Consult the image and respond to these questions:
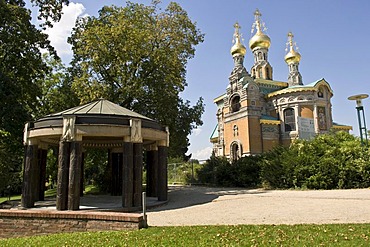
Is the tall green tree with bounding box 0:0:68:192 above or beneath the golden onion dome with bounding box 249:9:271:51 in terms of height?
beneath

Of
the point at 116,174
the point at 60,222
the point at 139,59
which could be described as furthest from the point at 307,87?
the point at 60,222

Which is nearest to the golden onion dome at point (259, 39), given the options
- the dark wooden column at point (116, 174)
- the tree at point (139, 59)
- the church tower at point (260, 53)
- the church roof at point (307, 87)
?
the church tower at point (260, 53)

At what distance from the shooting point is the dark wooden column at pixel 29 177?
462 inches

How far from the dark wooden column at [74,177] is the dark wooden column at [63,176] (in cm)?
25

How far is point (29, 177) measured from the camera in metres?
12.0

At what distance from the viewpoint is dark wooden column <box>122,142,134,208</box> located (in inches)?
438

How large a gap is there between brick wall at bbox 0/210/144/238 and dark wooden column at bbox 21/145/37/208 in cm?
313

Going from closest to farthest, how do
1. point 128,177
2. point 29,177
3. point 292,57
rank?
point 128,177 < point 29,177 < point 292,57

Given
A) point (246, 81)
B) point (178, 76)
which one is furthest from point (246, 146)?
point (178, 76)

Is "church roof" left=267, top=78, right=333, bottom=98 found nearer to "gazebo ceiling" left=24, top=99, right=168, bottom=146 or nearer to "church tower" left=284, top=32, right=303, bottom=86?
"church tower" left=284, top=32, right=303, bottom=86

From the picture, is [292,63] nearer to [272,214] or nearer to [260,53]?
[260,53]

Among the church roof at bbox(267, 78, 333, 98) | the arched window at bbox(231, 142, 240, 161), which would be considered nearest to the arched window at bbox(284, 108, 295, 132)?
the church roof at bbox(267, 78, 333, 98)

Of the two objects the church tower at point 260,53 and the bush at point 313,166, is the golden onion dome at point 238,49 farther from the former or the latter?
the bush at point 313,166

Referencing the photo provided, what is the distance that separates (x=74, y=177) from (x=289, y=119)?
123 ft
